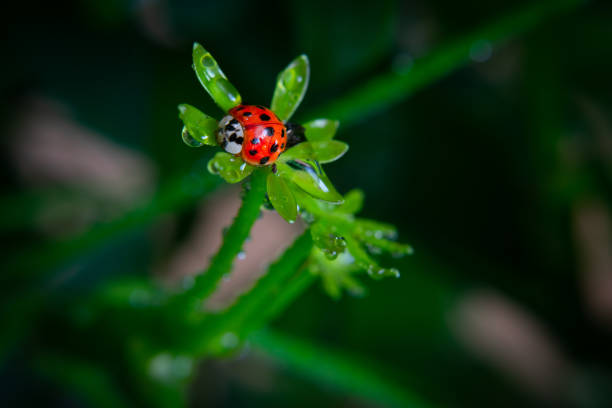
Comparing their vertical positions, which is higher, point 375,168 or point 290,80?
point 375,168

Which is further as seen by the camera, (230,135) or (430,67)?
(430,67)

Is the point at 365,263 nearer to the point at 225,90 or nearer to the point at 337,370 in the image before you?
the point at 225,90

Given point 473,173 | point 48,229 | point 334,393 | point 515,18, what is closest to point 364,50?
point 515,18

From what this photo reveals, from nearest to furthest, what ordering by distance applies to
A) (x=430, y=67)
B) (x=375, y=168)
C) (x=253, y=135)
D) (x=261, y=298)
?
1. (x=253, y=135)
2. (x=261, y=298)
3. (x=430, y=67)
4. (x=375, y=168)

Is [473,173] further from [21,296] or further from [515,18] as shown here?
[21,296]

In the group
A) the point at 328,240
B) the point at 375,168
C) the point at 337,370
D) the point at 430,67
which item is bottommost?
the point at 328,240

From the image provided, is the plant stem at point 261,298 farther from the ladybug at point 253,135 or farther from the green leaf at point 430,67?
the green leaf at point 430,67

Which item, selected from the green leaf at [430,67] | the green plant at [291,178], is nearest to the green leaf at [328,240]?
the green plant at [291,178]

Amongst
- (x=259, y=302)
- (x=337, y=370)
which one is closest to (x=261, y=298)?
(x=259, y=302)
